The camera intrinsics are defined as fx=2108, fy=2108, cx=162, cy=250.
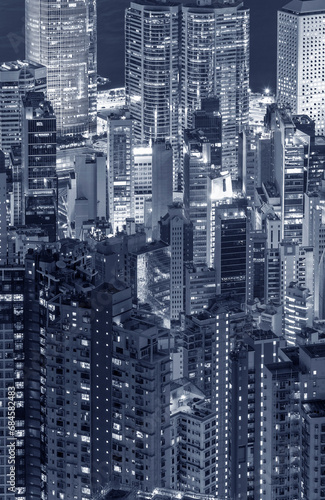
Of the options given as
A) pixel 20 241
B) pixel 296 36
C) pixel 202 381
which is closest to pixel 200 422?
pixel 202 381

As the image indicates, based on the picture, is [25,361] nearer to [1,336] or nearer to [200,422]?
[1,336]

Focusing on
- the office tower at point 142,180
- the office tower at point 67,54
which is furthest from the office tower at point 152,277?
the office tower at point 67,54

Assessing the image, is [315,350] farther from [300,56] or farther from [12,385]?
[300,56]

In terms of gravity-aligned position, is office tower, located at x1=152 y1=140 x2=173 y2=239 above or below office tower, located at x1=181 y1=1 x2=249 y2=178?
below

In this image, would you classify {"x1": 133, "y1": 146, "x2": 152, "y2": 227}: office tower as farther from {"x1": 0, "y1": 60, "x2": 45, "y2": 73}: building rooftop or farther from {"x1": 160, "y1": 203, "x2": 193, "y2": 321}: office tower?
{"x1": 0, "y1": 60, "x2": 45, "y2": 73}: building rooftop

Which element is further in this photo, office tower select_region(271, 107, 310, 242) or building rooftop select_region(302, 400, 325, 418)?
office tower select_region(271, 107, 310, 242)

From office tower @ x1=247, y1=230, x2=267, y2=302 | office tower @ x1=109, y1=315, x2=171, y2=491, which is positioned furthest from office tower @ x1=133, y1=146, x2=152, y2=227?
office tower @ x1=109, y1=315, x2=171, y2=491

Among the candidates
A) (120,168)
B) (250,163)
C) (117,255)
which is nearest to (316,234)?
(250,163)

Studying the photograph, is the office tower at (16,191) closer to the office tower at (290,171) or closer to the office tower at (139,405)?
the office tower at (290,171)
